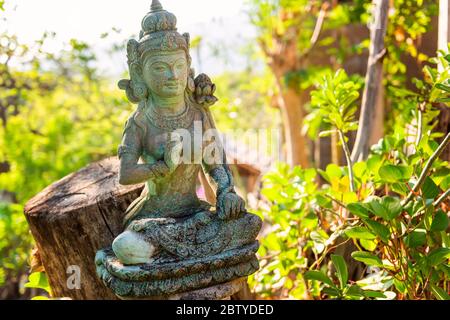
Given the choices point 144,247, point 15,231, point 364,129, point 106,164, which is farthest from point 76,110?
point 144,247

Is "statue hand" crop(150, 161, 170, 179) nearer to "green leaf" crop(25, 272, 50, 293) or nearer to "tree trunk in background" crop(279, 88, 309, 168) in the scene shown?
"green leaf" crop(25, 272, 50, 293)

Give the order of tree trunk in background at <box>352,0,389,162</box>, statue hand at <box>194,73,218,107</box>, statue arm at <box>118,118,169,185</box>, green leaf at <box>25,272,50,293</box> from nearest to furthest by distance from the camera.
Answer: statue arm at <box>118,118,169,185</box>
statue hand at <box>194,73,218,107</box>
green leaf at <box>25,272,50,293</box>
tree trunk in background at <box>352,0,389,162</box>

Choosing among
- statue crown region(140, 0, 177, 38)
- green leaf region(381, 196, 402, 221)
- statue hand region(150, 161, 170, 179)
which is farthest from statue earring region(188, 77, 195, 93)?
green leaf region(381, 196, 402, 221)

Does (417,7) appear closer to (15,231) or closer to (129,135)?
(129,135)

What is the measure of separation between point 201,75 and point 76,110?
5.78 m

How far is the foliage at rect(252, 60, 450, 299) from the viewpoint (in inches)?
92.7

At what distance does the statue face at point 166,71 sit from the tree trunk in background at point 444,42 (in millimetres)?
1534

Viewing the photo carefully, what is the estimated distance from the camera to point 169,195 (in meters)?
2.39

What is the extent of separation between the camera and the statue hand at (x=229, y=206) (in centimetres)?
226

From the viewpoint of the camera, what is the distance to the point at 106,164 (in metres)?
3.23

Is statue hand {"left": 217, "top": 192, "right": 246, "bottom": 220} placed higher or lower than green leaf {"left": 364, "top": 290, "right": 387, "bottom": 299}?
higher

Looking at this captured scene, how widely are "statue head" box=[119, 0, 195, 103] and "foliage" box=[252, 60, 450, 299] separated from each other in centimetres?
86

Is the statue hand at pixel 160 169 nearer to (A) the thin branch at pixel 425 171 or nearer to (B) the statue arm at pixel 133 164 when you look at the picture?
(B) the statue arm at pixel 133 164

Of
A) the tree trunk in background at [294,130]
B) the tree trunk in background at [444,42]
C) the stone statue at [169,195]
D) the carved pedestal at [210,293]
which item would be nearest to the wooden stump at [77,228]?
the stone statue at [169,195]
